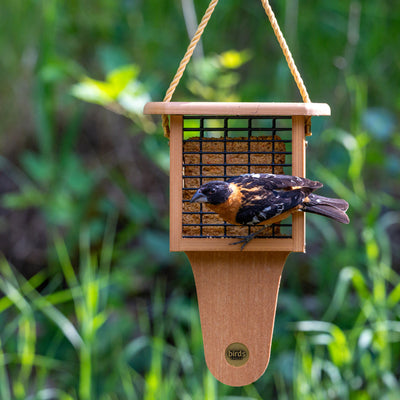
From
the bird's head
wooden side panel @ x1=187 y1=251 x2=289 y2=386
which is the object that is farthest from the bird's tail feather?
the bird's head

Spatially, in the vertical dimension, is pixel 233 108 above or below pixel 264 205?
above

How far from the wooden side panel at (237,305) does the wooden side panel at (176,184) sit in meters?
0.09

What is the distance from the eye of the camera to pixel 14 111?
491 cm

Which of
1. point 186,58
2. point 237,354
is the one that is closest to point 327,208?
point 237,354

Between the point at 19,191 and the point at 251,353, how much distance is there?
12.9 feet

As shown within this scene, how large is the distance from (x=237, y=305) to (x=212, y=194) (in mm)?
383

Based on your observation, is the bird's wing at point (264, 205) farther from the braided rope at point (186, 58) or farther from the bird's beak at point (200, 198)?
the braided rope at point (186, 58)

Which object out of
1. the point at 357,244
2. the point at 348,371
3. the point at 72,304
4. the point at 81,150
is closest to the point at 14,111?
the point at 81,150

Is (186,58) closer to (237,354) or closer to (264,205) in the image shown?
(264,205)

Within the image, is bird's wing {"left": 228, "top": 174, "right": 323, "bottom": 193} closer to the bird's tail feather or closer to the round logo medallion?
the bird's tail feather

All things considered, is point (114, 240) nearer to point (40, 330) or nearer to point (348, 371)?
point (40, 330)

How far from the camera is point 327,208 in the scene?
1.86 meters

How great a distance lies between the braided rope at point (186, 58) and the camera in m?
1.68

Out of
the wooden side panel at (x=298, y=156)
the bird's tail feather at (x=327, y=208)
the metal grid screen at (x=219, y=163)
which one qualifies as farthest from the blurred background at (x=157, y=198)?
the bird's tail feather at (x=327, y=208)
